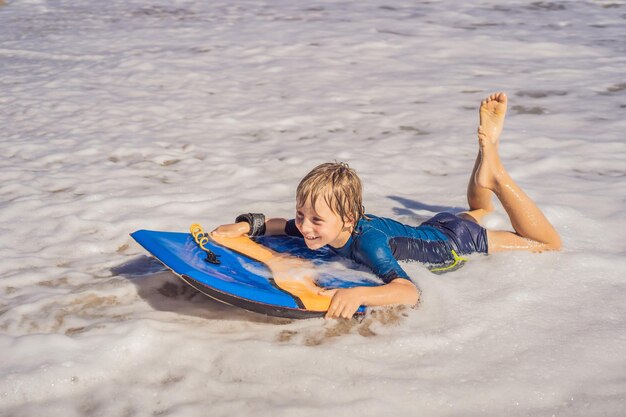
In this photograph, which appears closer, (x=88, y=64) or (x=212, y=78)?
(x=212, y=78)

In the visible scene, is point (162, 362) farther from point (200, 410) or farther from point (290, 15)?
point (290, 15)

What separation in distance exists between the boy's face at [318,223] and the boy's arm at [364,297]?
1.04 ft

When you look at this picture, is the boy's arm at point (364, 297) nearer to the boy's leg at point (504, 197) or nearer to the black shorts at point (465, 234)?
the black shorts at point (465, 234)

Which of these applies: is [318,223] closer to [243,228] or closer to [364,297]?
[364,297]

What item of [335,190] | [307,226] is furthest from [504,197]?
[307,226]

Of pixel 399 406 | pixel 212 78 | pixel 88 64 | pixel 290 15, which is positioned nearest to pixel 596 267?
pixel 399 406

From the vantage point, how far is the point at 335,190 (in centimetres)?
327

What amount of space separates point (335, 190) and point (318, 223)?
A: 18 centimetres

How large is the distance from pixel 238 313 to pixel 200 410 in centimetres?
78

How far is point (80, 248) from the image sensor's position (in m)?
4.18

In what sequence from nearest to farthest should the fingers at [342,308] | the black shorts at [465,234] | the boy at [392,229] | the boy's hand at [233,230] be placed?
1. the fingers at [342,308]
2. the boy at [392,229]
3. the boy's hand at [233,230]
4. the black shorts at [465,234]

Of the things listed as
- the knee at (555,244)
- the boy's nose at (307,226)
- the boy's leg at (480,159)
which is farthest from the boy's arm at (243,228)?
the knee at (555,244)

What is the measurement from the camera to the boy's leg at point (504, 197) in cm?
385

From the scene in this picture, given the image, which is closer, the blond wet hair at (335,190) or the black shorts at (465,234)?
the blond wet hair at (335,190)
